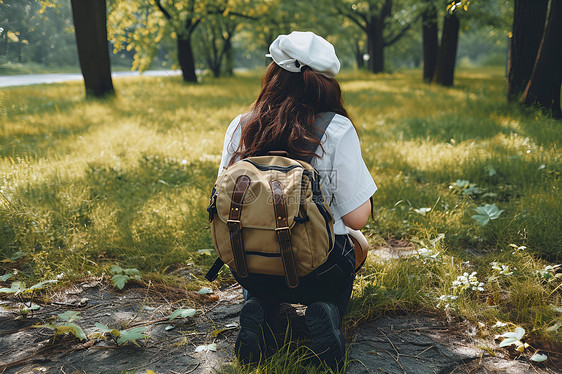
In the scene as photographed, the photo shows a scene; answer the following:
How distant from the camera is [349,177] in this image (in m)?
1.91

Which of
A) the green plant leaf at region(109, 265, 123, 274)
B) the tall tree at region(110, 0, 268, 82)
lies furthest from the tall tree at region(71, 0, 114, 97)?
the green plant leaf at region(109, 265, 123, 274)

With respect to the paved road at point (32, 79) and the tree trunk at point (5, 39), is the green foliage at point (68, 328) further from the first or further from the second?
the paved road at point (32, 79)

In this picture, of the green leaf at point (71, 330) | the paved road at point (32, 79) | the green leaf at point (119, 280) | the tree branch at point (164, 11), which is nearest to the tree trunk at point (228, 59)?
the paved road at point (32, 79)

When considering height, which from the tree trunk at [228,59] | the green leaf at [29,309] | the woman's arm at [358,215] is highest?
the tree trunk at [228,59]

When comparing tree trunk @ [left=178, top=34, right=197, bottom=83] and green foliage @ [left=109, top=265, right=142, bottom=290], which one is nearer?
green foliage @ [left=109, top=265, right=142, bottom=290]

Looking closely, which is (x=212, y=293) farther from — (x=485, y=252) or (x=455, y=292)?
(x=485, y=252)

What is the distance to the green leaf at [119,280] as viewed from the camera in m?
2.76

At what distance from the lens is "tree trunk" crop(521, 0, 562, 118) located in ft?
18.8

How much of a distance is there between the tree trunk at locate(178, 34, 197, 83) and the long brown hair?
1478cm

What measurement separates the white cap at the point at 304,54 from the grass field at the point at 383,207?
1.41 meters

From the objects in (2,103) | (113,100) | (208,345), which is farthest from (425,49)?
(208,345)

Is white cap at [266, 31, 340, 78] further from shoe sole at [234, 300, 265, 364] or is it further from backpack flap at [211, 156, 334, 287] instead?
shoe sole at [234, 300, 265, 364]

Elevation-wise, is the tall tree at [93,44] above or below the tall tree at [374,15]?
below

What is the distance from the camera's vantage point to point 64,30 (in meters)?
8.41
